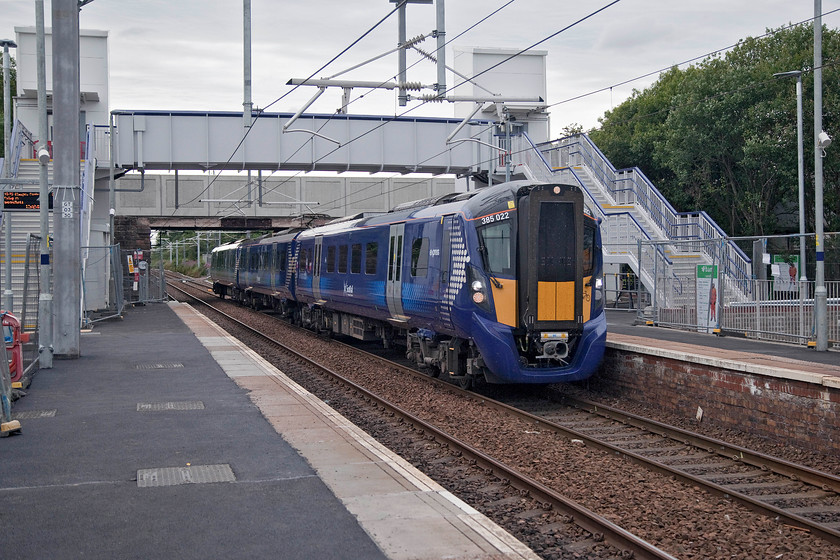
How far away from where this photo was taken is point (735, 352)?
13.6 metres

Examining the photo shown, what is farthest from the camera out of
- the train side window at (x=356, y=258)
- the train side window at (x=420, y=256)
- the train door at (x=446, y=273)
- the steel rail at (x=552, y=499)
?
the train side window at (x=356, y=258)

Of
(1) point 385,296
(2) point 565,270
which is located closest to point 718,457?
(2) point 565,270

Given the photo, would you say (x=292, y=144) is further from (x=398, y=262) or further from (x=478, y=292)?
(x=478, y=292)

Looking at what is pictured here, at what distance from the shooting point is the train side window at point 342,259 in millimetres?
20016

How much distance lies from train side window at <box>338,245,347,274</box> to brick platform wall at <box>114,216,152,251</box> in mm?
31158

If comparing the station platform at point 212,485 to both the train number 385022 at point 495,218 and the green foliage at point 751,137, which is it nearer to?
the train number 385022 at point 495,218

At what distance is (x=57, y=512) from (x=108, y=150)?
94.8ft

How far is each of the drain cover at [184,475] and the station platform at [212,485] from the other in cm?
2

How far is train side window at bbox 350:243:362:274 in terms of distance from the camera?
1866 centimetres

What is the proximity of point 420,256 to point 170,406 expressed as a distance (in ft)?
16.5

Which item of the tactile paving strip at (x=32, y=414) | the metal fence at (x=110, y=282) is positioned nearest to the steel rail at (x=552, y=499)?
the tactile paving strip at (x=32, y=414)

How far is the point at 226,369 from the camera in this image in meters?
15.5

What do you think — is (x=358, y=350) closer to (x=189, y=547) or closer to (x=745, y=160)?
(x=189, y=547)

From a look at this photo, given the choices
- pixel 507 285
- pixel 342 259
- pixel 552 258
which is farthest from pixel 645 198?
pixel 507 285
